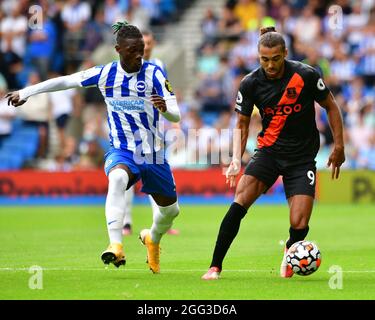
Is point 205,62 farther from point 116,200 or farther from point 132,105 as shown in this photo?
point 116,200

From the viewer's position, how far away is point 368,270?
10.9m

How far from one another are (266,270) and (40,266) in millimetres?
2519

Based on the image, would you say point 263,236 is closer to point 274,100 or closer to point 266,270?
point 266,270

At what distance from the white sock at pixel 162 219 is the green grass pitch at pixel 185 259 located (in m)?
0.42

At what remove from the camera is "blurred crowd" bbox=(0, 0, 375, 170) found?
79.0 feet

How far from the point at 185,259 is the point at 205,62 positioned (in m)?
15.7

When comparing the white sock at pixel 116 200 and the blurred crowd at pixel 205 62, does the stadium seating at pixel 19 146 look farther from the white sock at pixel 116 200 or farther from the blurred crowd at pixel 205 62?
the white sock at pixel 116 200

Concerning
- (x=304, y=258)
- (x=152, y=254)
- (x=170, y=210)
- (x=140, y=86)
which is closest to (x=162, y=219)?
(x=170, y=210)

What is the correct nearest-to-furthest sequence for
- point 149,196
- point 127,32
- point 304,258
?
point 304,258 < point 127,32 < point 149,196

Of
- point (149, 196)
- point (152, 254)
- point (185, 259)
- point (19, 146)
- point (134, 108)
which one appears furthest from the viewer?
point (19, 146)

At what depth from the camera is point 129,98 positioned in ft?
35.0

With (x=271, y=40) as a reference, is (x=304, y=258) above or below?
below

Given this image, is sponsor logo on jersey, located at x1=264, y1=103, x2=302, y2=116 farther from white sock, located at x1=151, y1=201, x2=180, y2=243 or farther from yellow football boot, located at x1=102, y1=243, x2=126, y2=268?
yellow football boot, located at x1=102, y1=243, x2=126, y2=268

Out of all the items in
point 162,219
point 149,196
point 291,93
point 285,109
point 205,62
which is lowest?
point 162,219
